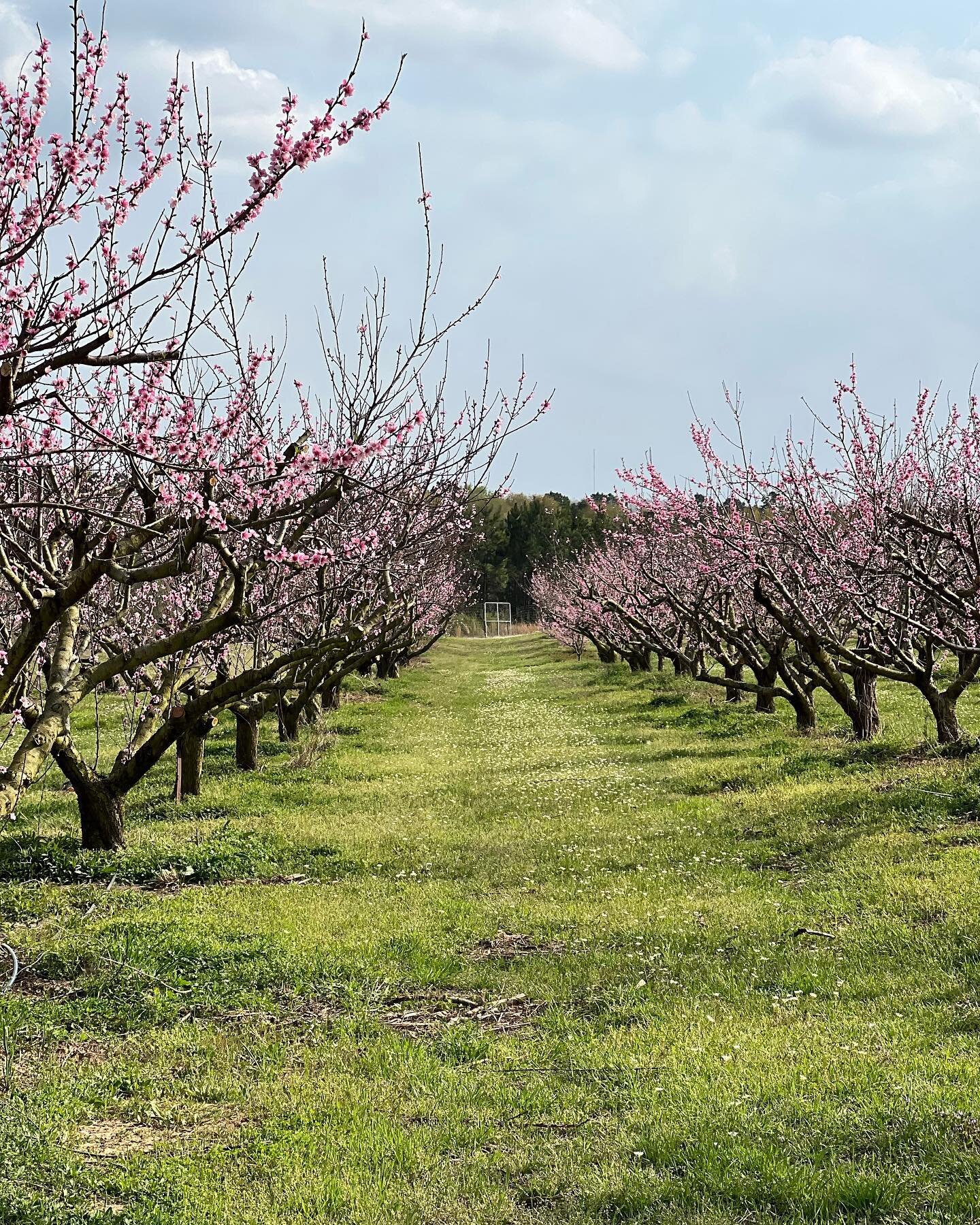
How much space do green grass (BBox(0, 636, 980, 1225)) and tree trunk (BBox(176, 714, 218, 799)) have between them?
0.80 ft

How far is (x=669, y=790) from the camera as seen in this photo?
15570mm

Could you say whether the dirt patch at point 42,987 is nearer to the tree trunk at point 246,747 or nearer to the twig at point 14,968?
the twig at point 14,968

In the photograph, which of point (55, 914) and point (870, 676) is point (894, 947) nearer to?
point (55, 914)

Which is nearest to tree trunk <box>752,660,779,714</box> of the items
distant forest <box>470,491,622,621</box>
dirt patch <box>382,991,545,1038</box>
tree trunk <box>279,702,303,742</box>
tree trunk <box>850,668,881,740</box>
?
tree trunk <box>850,668,881,740</box>

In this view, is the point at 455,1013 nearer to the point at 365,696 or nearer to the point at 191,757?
the point at 191,757

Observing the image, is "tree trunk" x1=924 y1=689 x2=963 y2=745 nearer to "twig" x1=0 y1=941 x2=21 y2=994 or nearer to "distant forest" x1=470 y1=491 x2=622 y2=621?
"twig" x1=0 y1=941 x2=21 y2=994

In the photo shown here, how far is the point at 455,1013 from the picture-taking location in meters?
7.36

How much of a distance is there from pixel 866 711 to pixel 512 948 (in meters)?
11.3

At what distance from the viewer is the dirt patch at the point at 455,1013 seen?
7094mm

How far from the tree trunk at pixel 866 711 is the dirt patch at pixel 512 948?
1067 centimetres

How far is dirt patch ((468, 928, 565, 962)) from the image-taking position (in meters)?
8.54

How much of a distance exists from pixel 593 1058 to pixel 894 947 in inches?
119

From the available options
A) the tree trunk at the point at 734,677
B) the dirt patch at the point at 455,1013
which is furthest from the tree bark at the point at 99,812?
the tree trunk at the point at 734,677

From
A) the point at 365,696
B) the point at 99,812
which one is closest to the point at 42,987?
the point at 99,812
